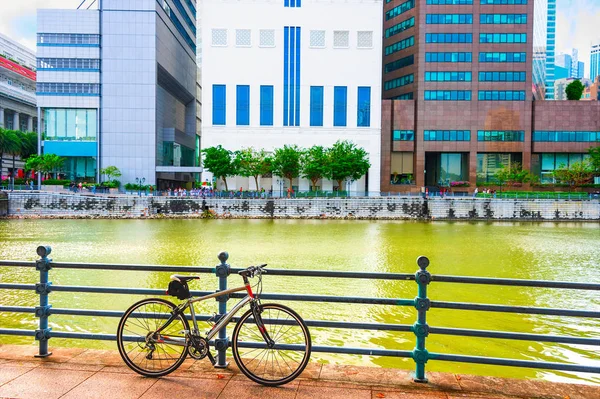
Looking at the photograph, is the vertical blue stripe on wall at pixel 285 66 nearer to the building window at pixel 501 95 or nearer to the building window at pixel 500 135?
the building window at pixel 501 95

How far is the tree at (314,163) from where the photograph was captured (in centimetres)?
6916

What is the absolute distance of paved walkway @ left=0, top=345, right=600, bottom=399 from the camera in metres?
4.69

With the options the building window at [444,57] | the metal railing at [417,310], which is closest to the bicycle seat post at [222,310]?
the metal railing at [417,310]

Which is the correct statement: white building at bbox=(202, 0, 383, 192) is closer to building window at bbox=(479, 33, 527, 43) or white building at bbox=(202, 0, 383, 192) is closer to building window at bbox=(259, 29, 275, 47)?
building window at bbox=(259, 29, 275, 47)

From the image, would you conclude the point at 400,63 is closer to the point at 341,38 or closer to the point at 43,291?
the point at 341,38

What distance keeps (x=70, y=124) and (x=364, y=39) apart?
168 ft

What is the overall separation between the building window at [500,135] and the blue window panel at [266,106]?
112 ft

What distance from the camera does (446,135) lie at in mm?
76688

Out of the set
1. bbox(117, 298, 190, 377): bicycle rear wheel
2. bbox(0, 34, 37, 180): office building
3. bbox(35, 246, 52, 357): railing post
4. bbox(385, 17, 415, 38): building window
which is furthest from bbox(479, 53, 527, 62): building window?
bbox(0, 34, 37, 180): office building

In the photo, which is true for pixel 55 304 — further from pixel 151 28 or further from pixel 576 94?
pixel 576 94

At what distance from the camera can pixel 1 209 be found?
180ft

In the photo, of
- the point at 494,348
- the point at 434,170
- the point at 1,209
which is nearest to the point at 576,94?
the point at 434,170

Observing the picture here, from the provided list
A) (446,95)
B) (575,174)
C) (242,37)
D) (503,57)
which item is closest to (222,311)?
(242,37)

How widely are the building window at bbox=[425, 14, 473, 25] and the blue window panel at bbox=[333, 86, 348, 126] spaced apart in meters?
18.0
